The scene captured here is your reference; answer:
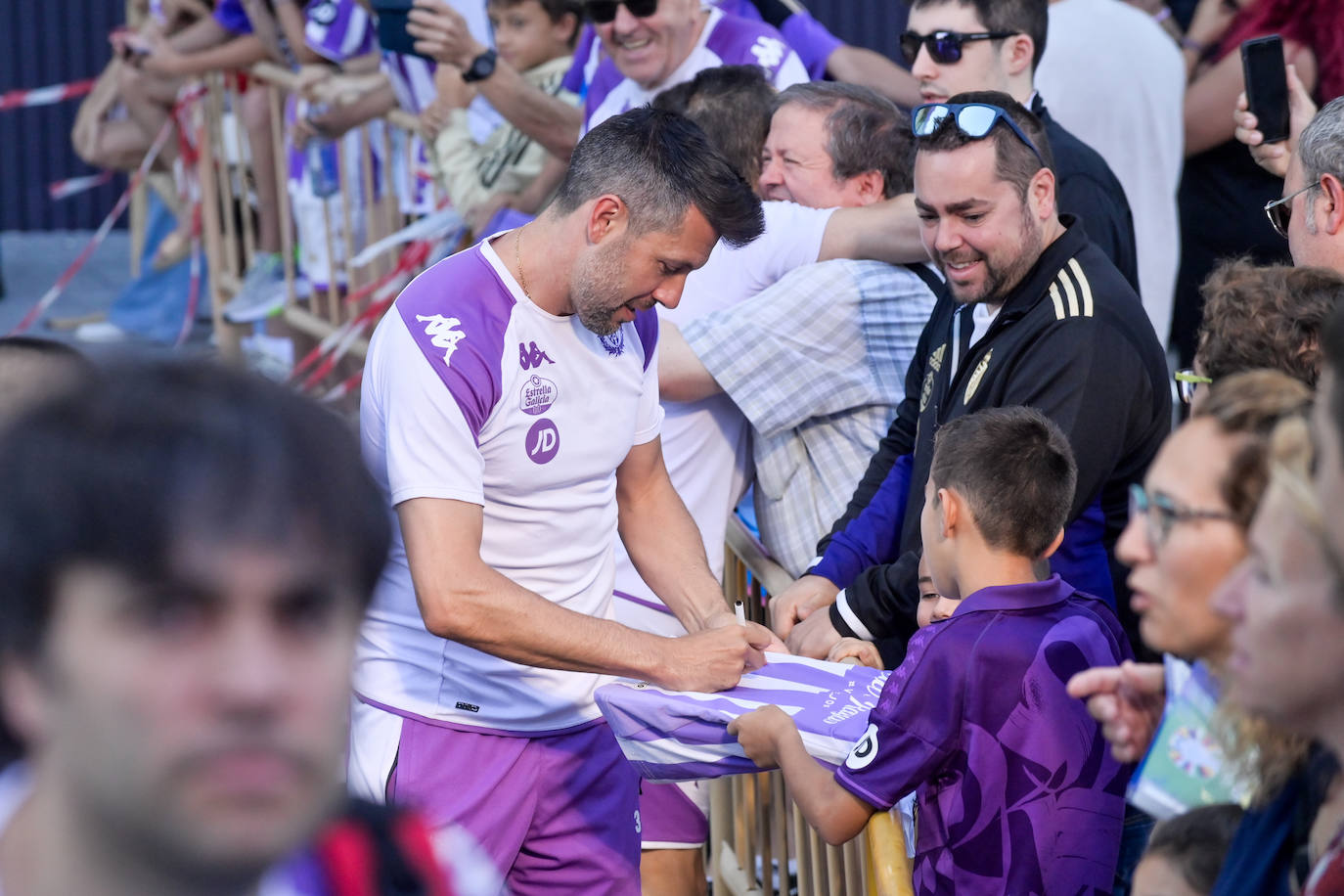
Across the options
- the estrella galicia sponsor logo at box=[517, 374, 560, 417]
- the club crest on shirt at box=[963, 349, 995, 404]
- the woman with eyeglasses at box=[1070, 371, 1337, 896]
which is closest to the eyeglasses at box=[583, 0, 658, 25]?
the club crest on shirt at box=[963, 349, 995, 404]

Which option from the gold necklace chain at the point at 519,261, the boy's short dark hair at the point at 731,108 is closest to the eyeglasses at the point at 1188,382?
the gold necklace chain at the point at 519,261

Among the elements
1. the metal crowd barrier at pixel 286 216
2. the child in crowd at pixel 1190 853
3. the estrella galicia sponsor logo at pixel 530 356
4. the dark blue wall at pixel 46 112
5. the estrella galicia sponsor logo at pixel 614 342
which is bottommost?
the dark blue wall at pixel 46 112

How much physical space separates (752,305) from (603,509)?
2.57 feet

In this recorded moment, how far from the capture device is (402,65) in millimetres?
6316

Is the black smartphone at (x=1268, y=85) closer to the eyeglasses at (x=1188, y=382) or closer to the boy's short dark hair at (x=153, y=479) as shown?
the eyeglasses at (x=1188, y=382)

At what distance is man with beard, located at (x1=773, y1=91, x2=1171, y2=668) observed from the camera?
2.94 m

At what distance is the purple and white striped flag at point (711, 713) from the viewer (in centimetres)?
259

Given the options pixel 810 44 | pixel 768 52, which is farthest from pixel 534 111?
pixel 810 44

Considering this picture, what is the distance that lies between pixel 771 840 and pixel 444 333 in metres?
1.61

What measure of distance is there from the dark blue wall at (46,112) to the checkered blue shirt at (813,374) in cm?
1011

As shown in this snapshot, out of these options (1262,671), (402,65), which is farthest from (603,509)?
(402,65)

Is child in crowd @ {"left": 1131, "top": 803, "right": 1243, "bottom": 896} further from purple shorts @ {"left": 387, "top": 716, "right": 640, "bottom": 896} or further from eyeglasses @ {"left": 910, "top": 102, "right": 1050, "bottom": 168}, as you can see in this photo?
eyeglasses @ {"left": 910, "top": 102, "right": 1050, "bottom": 168}

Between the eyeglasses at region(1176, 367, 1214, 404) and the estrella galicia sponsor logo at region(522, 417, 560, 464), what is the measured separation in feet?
3.75

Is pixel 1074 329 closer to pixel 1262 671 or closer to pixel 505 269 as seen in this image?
pixel 505 269
